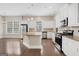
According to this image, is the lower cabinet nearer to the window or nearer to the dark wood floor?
the dark wood floor

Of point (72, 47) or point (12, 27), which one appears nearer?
point (72, 47)

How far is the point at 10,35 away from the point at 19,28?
62 cm

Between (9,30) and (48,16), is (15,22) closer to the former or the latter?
(9,30)

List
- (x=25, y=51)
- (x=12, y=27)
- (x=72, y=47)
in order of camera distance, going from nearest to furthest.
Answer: (x=72, y=47) → (x=25, y=51) → (x=12, y=27)

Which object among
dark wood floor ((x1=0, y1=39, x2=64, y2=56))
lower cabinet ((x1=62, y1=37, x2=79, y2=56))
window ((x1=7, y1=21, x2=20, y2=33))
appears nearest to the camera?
lower cabinet ((x1=62, y1=37, x2=79, y2=56))

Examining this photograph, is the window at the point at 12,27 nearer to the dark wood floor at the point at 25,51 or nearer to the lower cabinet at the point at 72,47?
the dark wood floor at the point at 25,51

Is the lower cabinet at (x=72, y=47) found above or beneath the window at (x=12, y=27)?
beneath

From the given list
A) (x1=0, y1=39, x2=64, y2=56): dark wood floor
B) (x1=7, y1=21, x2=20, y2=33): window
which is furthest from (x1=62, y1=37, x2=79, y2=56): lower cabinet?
(x1=7, y1=21, x2=20, y2=33): window

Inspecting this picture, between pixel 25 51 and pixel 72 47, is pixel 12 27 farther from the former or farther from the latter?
pixel 72 47

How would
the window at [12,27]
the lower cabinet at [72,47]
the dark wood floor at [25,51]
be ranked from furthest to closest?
1. the window at [12,27]
2. the dark wood floor at [25,51]
3. the lower cabinet at [72,47]

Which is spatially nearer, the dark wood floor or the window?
the dark wood floor

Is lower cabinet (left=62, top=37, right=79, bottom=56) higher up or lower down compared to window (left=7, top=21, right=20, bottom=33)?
lower down

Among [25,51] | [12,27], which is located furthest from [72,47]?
[12,27]

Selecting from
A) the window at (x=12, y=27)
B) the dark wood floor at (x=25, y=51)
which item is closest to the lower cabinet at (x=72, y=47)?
the dark wood floor at (x=25, y=51)
